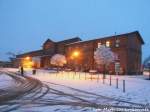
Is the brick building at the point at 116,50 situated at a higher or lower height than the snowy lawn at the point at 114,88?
higher

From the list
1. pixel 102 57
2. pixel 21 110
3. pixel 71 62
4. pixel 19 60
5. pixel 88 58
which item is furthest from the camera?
pixel 19 60

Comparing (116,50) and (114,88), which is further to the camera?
Result: (116,50)

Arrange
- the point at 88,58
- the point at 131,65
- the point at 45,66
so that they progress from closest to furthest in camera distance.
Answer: the point at 131,65 < the point at 88,58 < the point at 45,66

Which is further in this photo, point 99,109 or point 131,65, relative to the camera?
point 131,65

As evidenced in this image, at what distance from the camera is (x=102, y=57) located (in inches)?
1660

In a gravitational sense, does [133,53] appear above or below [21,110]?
above

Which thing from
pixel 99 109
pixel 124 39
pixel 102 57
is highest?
pixel 124 39

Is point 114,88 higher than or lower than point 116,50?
lower

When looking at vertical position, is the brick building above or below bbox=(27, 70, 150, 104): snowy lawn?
above

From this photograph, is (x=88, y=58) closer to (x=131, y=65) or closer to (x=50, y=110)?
(x=131, y=65)

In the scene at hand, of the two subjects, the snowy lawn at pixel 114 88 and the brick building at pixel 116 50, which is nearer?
the snowy lawn at pixel 114 88

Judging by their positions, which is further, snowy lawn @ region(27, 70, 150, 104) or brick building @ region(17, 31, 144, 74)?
brick building @ region(17, 31, 144, 74)

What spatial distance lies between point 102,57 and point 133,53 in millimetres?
15106

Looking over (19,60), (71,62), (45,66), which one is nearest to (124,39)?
(71,62)
